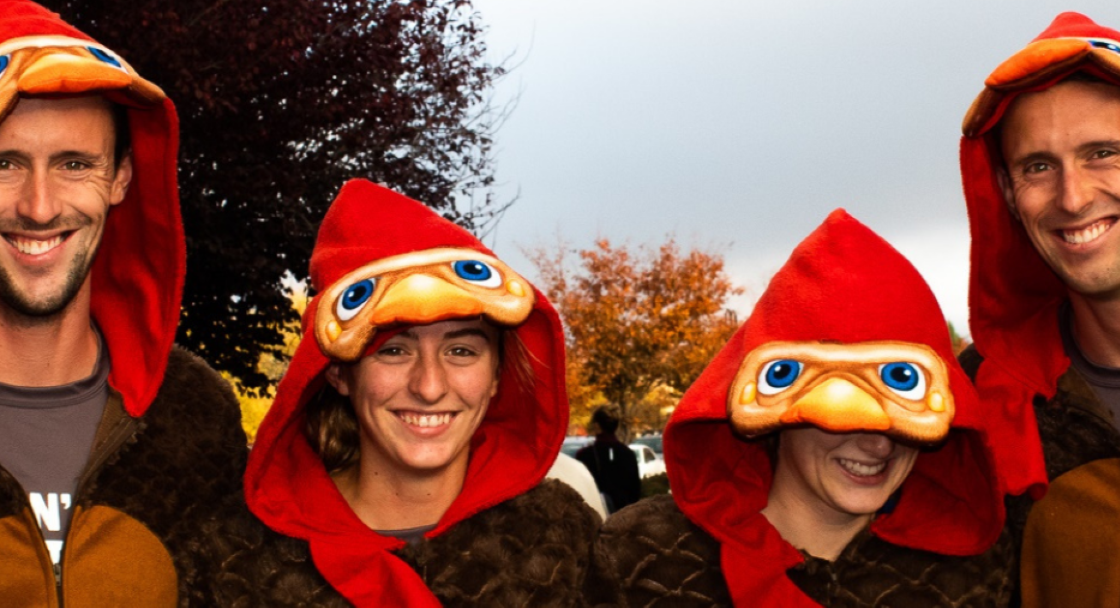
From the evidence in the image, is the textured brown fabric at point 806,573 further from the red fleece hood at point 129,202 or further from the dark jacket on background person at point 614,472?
the dark jacket on background person at point 614,472

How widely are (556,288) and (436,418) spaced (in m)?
33.7

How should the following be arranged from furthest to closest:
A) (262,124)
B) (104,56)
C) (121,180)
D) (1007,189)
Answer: (262,124) < (1007,189) < (121,180) < (104,56)

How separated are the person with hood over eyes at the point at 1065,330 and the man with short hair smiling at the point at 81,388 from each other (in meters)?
2.26

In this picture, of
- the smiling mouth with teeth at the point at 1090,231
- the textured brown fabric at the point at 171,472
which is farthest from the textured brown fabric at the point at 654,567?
the smiling mouth with teeth at the point at 1090,231

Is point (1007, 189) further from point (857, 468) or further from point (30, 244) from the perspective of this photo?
point (30, 244)

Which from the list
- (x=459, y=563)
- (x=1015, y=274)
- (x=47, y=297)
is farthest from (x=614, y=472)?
(x=47, y=297)

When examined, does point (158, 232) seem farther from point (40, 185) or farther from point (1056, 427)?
point (1056, 427)

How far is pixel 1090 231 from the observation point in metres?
3.56

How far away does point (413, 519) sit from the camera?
11.8 feet

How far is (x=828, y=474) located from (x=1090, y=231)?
3.28 feet

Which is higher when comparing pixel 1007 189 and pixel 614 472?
pixel 1007 189

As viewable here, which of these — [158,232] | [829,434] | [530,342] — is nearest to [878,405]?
[829,434]

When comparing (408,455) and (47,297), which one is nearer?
(47,297)

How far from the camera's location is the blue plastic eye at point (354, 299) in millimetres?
3410
